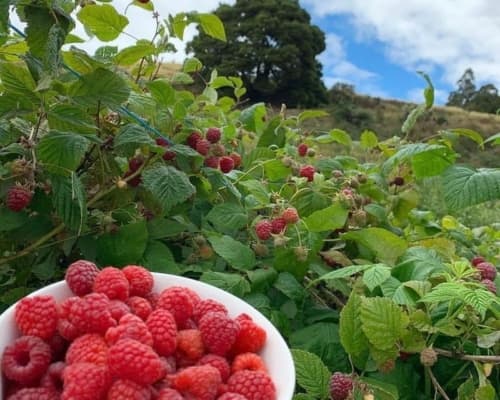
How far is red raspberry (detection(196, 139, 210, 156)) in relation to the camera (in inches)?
35.4

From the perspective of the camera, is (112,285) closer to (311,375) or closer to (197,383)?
(197,383)

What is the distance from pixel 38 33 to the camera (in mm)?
669

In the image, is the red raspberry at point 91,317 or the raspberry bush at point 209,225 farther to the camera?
the raspberry bush at point 209,225

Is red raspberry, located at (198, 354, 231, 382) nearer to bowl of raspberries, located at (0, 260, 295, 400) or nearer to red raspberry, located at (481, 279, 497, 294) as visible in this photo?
bowl of raspberries, located at (0, 260, 295, 400)

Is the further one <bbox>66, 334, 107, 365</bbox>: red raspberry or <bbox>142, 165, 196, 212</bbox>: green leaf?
<bbox>142, 165, 196, 212</bbox>: green leaf

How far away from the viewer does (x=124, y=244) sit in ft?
2.79

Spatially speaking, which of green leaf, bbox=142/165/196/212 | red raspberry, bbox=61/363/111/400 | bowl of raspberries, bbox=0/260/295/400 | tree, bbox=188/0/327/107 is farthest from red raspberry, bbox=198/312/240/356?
tree, bbox=188/0/327/107

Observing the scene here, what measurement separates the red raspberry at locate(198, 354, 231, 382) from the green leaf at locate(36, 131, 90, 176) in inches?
10.7

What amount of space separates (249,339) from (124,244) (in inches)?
11.5

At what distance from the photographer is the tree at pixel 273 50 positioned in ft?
35.6

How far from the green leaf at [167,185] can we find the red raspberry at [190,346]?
0.74 feet

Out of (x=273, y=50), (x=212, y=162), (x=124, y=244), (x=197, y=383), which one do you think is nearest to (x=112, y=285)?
(x=197, y=383)

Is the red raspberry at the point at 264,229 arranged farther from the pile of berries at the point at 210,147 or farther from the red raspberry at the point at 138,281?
the red raspberry at the point at 138,281

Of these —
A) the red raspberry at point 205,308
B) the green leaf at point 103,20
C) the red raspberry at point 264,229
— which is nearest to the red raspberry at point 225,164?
the red raspberry at point 264,229
